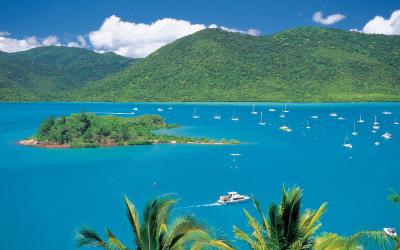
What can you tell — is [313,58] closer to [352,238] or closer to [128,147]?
[128,147]

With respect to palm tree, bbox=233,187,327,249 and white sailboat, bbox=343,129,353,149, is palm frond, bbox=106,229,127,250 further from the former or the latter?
white sailboat, bbox=343,129,353,149

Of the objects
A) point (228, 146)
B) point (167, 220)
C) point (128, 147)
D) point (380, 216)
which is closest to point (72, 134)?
point (128, 147)

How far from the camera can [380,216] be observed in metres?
33.2

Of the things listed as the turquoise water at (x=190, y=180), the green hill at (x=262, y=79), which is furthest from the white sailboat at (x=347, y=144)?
the green hill at (x=262, y=79)

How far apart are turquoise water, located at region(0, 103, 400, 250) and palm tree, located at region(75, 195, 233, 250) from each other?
20.4 metres

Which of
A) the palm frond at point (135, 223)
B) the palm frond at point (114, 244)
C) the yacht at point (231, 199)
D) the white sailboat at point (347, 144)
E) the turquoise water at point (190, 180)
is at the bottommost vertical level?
the white sailboat at point (347, 144)

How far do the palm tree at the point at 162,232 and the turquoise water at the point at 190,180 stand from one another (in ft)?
67.0

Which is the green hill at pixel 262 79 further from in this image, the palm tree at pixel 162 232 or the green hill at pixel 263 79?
the palm tree at pixel 162 232

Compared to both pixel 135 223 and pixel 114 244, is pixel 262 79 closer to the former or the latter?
pixel 114 244

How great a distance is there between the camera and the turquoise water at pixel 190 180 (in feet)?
106

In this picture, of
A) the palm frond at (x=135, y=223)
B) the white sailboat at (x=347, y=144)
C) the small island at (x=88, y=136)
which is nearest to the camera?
the palm frond at (x=135, y=223)

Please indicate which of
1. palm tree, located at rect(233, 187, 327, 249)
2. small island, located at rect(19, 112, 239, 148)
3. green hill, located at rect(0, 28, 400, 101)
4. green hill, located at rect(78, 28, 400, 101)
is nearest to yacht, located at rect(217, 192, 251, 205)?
palm tree, located at rect(233, 187, 327, 249)

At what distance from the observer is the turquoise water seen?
106 feet

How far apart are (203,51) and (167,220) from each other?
629 feet
